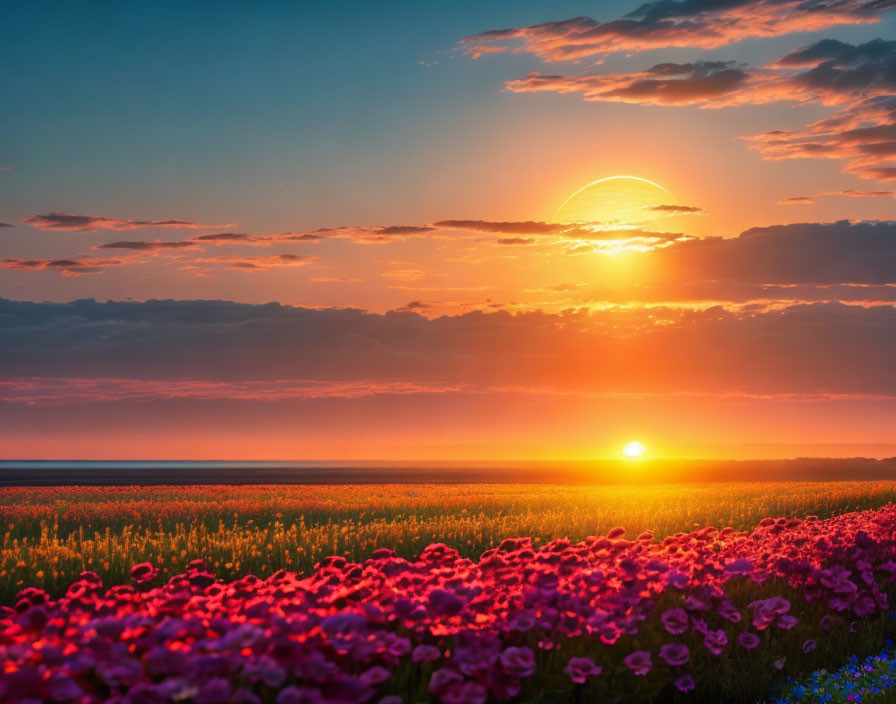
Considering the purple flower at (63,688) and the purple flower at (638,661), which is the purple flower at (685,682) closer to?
the purple flower at (638,661)

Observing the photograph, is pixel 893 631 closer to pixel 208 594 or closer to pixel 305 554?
pixel 208 594

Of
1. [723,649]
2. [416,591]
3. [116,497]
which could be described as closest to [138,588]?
[416,591]

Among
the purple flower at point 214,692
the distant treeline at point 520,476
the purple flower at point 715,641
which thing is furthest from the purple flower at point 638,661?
the distant treeline at point 520,476

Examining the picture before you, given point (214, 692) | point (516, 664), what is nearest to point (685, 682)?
point (516, 664)

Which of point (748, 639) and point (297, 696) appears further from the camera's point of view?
point (748, 639)

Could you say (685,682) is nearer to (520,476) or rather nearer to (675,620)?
(675,620)

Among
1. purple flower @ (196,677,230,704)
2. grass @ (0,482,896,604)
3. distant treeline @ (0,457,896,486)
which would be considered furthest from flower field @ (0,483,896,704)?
distant treeline @ (0,457,896,486)

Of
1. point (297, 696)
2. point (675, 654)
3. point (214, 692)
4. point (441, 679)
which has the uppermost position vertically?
point (214, 692)

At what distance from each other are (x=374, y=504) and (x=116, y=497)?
46.2 feet

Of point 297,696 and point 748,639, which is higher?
point 297,696

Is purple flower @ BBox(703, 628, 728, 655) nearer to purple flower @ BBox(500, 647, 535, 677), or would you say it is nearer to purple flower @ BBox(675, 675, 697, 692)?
purple flower @ BBox(675, 675, 697, 692)

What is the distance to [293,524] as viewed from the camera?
69.1ft

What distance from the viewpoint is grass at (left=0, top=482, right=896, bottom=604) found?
1363cm

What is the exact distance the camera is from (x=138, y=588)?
1209cm
